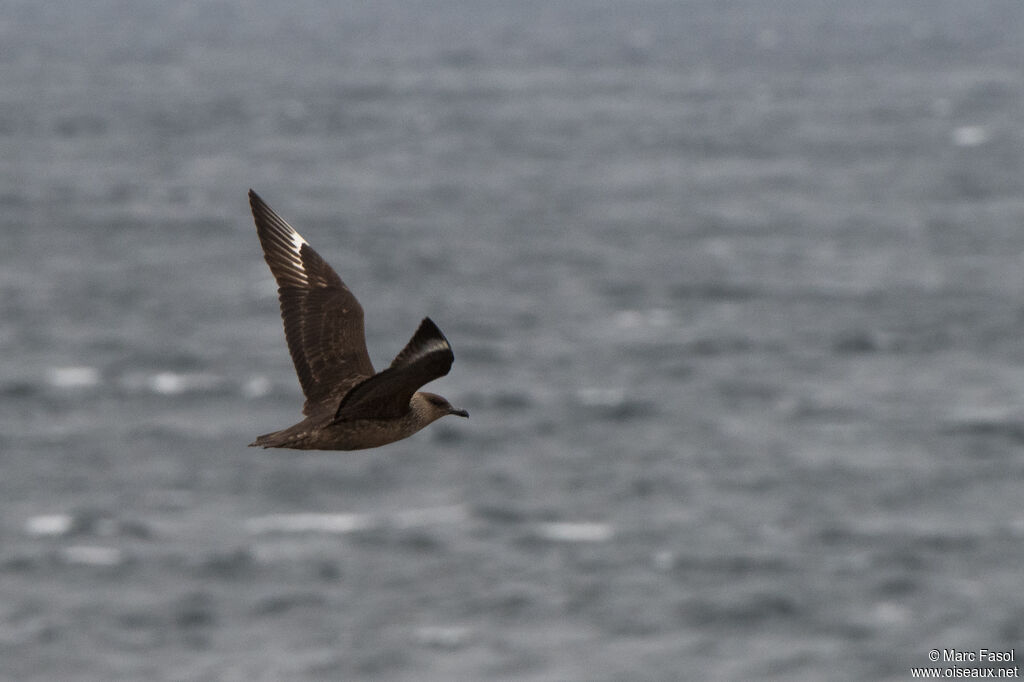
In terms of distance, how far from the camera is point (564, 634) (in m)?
52.0

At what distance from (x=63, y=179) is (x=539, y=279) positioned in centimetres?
4706

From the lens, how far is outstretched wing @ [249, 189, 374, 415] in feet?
44.5

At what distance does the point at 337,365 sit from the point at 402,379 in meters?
2.41

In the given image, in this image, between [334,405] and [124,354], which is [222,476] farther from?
[334,405]

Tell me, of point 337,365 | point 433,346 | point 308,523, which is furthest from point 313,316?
point 308,523

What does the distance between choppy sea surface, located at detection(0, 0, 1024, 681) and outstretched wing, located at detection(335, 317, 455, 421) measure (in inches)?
1478

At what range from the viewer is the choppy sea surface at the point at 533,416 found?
2082 inches

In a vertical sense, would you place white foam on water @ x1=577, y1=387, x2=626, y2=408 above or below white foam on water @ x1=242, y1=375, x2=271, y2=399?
below

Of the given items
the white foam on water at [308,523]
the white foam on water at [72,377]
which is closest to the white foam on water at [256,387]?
the white foam on water at [72,377]

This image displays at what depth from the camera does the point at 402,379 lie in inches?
446

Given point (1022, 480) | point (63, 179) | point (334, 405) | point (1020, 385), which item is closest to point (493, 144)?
point (63, 179)

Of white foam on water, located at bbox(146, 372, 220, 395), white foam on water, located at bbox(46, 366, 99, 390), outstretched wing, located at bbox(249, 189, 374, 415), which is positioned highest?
white foam on water, located at bbox(46, 366, 99, 390)

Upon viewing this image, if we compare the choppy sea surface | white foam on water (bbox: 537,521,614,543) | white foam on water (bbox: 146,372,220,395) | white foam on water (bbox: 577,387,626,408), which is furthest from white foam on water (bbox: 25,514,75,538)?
white foam on water (bbox: 577,387,626,408)

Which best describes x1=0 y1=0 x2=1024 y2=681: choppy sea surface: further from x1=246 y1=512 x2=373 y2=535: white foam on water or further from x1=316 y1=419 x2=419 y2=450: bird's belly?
x1=316 y1=419 x2=419 y2=450: bird's belly
